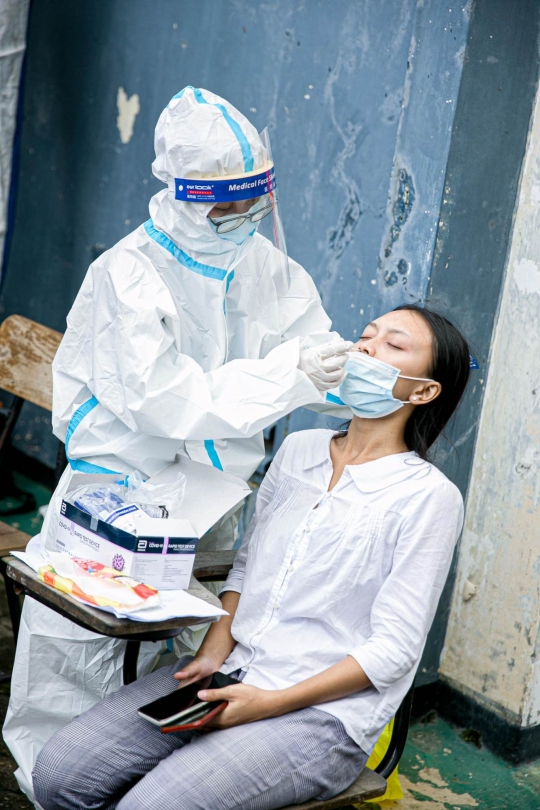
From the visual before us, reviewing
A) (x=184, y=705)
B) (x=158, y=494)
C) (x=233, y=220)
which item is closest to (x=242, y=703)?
(x=184, y=705)

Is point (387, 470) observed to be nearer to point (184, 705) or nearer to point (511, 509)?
point (184, 705)

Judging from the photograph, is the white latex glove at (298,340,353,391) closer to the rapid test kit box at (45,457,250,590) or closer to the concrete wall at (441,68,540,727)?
the rapid test kit box at (45,457,250,590)

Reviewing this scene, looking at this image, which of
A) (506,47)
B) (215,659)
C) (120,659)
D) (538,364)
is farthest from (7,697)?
(506,47)

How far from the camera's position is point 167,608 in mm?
1736

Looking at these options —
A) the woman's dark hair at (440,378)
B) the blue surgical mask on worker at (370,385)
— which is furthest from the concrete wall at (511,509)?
the blue surgical mask on worker at (370,385)

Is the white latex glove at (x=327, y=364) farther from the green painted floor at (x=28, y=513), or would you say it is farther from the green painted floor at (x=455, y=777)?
the green painted floor at (x=28, y=513)

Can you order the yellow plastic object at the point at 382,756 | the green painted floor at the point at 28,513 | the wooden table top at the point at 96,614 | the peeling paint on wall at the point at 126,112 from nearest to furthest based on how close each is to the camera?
the wooden table top at the point at 96,614
the yellow plastic object at the point at 382,756
the peeling paint on wall at the point at 126,112
the green painted floor at the point at 28,513

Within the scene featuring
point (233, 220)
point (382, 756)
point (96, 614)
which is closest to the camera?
point (96, 614)

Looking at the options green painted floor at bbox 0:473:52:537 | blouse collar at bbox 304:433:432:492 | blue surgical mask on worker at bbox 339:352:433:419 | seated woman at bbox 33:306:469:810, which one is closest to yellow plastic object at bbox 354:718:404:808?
seated woman at bbox 33:306:469:810

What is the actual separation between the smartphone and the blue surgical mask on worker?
2.20ft

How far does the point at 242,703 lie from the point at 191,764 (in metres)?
0.15

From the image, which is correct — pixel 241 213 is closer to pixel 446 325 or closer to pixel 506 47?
pixel 446 325

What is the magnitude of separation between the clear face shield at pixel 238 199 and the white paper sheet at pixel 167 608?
34.2 inches

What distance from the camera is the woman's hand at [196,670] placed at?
1943 mm
